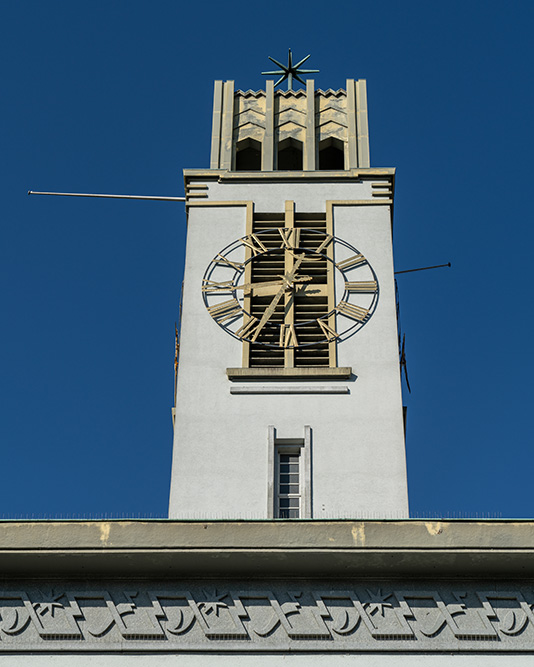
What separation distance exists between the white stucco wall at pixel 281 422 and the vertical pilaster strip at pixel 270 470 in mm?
60

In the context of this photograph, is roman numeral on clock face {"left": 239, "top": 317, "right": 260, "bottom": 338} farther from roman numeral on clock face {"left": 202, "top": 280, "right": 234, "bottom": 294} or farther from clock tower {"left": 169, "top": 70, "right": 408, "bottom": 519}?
roman numeral on clock face {"left": 202, "top": 280, "right": 234, "bottom": 294}

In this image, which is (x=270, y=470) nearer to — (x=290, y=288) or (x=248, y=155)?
(x=290, y=288)

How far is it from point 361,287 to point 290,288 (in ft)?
4.92

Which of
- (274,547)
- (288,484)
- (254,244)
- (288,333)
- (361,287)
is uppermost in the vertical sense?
(254,244)

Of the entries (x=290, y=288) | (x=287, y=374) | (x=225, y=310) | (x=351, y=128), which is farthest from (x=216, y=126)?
(x=287, y=374)

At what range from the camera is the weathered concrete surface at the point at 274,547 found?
18312 millimetres

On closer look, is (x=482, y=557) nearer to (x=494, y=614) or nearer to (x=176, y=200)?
(x=494, y=614)

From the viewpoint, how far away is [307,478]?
25.7m

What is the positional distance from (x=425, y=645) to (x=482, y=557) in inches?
53.8

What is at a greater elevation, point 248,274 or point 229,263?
point 229,263

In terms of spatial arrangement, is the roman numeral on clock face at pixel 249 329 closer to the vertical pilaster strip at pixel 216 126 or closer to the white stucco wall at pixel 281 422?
the white stucco wall at pixel 281 422

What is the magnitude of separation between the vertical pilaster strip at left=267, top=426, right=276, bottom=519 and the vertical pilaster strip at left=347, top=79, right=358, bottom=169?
8282mm

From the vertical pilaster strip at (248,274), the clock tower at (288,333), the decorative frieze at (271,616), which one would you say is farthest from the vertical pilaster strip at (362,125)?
the decorative frieze at (271,616)
